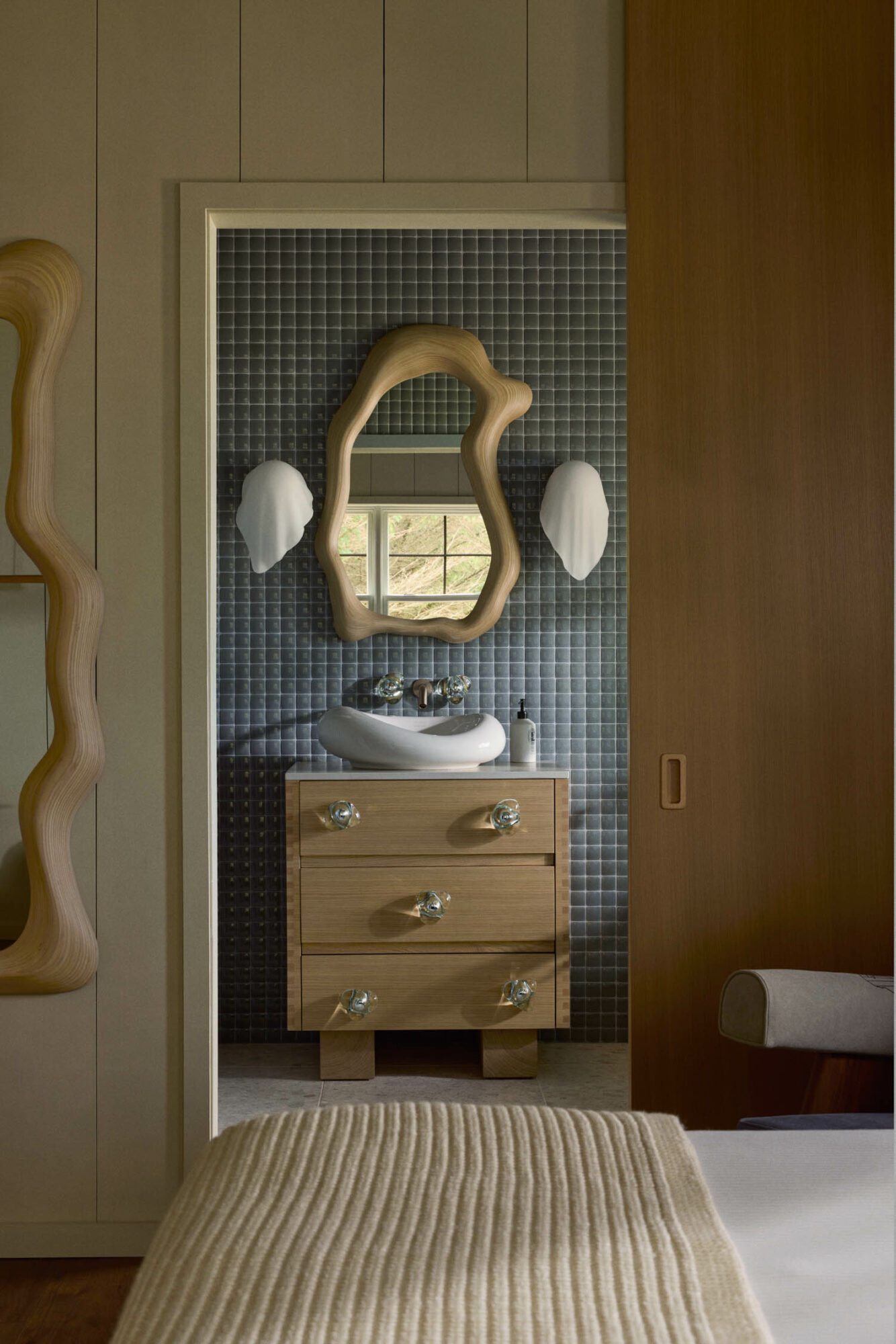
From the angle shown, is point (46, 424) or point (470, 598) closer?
point (46, 424)

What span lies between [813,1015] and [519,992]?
142 cm

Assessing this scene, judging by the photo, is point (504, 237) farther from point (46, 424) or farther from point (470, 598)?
point (46, 424)

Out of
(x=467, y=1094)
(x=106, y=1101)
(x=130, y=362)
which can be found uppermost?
(x=130, y=362)

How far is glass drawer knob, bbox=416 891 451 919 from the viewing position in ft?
9.36

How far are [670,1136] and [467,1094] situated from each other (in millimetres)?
1868

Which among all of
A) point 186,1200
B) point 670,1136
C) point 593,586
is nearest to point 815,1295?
point 670,1136

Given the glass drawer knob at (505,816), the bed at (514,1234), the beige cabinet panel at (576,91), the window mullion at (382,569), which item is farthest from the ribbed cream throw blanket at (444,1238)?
the window mullion at (382,569)

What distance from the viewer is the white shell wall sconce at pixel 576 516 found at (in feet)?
10.4

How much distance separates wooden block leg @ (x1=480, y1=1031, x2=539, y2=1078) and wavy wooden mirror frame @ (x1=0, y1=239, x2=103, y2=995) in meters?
1.37

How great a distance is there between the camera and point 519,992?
2879 mm

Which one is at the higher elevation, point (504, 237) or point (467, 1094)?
point (504, 237)

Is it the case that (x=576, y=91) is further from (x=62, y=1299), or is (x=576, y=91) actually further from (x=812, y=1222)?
(x=62, y=1299)

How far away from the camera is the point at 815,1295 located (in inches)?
35.2

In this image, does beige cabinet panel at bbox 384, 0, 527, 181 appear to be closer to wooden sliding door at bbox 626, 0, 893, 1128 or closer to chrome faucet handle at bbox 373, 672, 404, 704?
wooden sliding door at bbox 626, 0, 893, 1128
